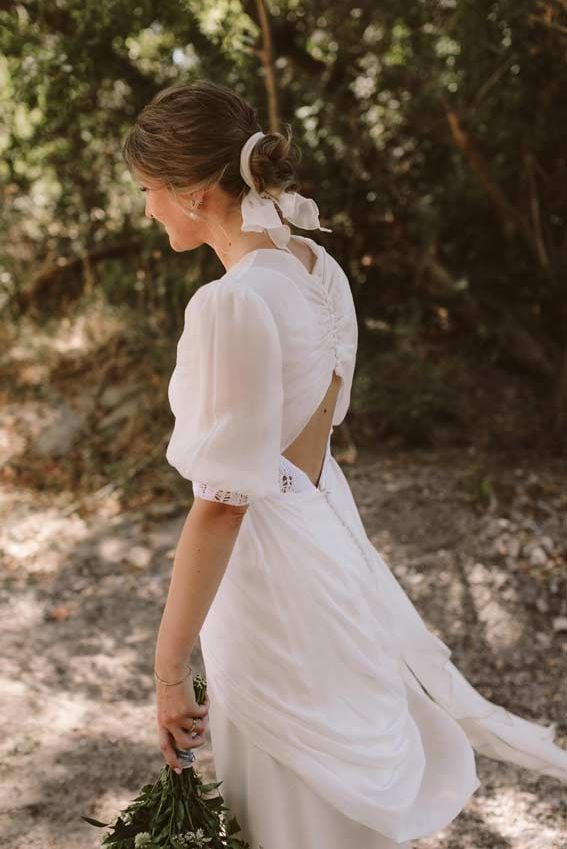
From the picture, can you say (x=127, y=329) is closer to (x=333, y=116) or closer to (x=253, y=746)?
(x=333, y=116)

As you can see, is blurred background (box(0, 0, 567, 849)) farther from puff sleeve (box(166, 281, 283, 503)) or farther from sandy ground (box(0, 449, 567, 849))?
puff sleeve (box(166, 281, 283, 503))

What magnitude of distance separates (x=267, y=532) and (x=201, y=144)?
0.78 metres

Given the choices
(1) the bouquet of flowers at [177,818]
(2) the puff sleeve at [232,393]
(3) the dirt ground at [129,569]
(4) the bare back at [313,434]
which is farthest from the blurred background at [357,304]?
(2) the puff sleeve at [232,393]

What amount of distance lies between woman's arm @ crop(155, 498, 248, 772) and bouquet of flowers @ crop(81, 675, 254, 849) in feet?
0.30

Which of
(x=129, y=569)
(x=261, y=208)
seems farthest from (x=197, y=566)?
(x=129, y=569)

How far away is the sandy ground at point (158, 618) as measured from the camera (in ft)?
9.57

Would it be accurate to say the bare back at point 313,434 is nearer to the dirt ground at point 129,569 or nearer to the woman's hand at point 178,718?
the woman's hand at point 178,718

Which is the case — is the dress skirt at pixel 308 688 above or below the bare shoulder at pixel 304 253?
below

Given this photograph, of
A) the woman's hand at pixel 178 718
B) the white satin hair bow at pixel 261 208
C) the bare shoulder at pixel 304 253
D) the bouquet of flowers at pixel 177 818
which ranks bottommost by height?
the bouquet of flowers at pixel 177 818

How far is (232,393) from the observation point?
146 cm

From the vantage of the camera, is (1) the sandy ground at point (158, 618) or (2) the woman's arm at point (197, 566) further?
(1) the sandy ground at point (158, 618)

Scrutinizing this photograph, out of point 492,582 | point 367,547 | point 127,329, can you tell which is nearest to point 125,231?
point 127,329

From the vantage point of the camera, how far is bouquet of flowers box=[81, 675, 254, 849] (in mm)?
1605

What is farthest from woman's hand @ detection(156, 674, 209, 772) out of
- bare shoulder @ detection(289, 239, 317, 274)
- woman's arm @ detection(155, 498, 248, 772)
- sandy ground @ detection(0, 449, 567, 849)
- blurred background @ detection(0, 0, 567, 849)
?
blurred background @ detection(0, 0, 567, 849)
